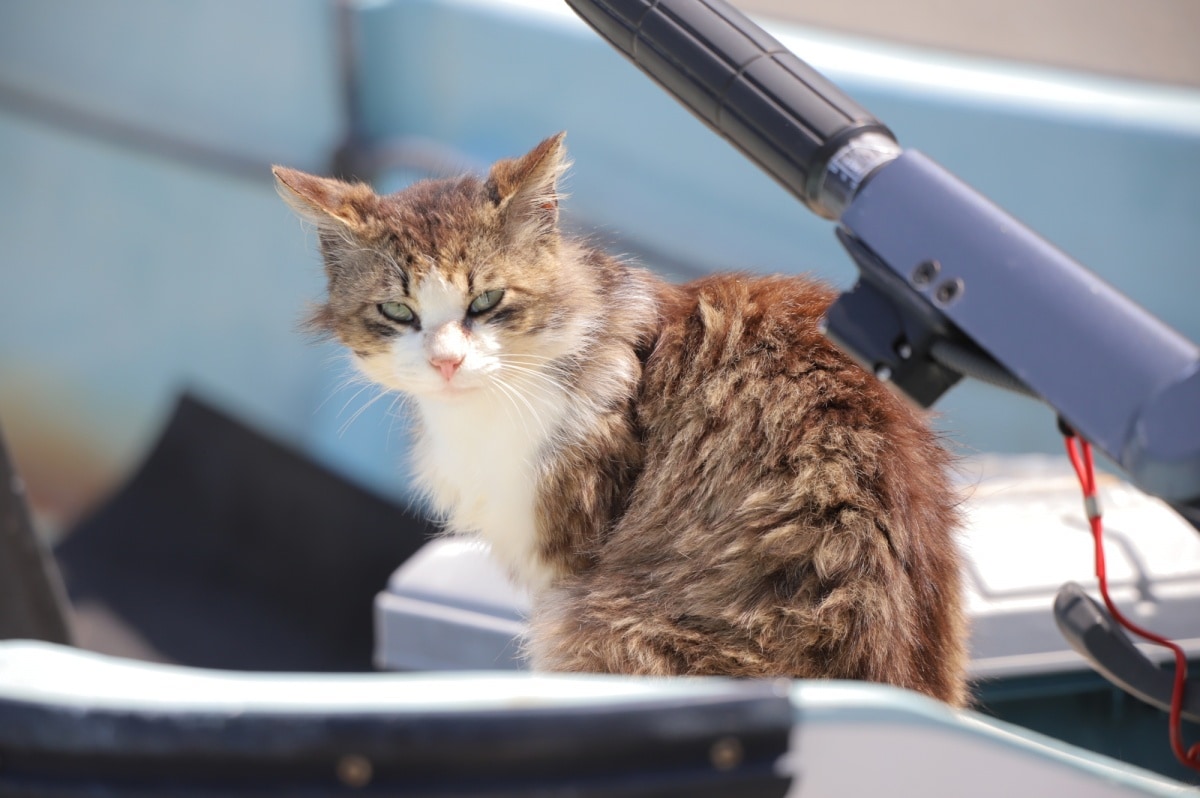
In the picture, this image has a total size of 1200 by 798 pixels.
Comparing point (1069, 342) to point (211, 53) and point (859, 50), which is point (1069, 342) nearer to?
point (859, 50)

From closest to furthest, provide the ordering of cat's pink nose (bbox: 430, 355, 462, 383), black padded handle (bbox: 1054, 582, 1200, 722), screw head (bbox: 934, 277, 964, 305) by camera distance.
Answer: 1. screw head (bbox: 934, 277, 964, 305)
2. black padded handle (bbox: 1054, 582, 1200, 722)
3. cat's pink nose (bbox: 430, 355, 462, 383)

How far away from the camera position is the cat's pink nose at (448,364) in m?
0.99

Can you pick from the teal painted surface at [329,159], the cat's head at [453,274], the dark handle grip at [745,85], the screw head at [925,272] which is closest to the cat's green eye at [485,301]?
the cat's head at [453,274]

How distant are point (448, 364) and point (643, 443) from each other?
20 cm

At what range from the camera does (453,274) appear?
1034 mm

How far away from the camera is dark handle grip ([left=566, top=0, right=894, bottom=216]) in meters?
0.67

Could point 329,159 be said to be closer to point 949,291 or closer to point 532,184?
point 532,184

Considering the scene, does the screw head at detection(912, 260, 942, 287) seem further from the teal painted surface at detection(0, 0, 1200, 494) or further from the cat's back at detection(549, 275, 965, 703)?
the teal painted surface at detection(0, 0, 1200, 494)

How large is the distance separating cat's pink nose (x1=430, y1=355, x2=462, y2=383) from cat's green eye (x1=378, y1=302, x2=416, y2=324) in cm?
8

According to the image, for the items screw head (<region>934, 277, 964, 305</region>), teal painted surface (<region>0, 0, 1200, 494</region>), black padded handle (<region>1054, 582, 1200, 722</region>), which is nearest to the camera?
screw head (<region>934, 277, 964, 305</region>)

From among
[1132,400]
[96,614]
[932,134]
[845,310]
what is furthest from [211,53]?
[1132,400]

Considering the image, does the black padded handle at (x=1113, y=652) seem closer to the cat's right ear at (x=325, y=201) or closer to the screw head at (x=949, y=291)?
the screw head at (x=949, y=291)

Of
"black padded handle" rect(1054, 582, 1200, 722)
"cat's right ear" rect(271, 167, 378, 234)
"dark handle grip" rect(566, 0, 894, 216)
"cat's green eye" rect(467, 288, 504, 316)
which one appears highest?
"dark handle grip" rect(566, 0, 894, 216)

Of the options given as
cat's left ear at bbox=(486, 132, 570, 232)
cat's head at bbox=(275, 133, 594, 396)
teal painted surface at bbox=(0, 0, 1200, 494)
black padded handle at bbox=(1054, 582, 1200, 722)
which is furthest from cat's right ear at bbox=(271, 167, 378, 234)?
teal painted surface at bbox=(0, 0, 1200, 494)
